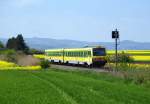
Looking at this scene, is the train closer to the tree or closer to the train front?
the train front

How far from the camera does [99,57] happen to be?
60.7 metres

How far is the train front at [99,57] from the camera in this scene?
60156 mm

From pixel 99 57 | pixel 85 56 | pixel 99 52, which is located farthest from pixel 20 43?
pixel 99 57

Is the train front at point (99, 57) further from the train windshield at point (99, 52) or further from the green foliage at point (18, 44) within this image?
the green foliage at point (18, 44)

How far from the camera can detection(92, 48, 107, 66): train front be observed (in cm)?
6016

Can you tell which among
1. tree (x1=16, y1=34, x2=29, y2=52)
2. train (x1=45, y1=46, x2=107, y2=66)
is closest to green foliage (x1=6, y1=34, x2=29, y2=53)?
tree (x1=16, y1=34, x2=29, y2=52)

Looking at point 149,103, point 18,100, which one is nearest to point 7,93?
point 18,100

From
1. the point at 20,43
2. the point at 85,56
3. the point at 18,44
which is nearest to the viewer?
the point at 85,56

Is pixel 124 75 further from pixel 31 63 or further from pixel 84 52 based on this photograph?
pixel 31 63

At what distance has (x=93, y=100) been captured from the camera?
18.8 metres

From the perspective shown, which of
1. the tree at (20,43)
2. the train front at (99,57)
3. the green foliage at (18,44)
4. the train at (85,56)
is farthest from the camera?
the tree at (20,43)

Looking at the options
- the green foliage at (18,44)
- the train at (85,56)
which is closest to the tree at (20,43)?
the green foliage at (18,44)

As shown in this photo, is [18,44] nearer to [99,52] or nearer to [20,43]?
[20,43]

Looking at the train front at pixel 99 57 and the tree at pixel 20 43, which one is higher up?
the tree at pixel 20 43
